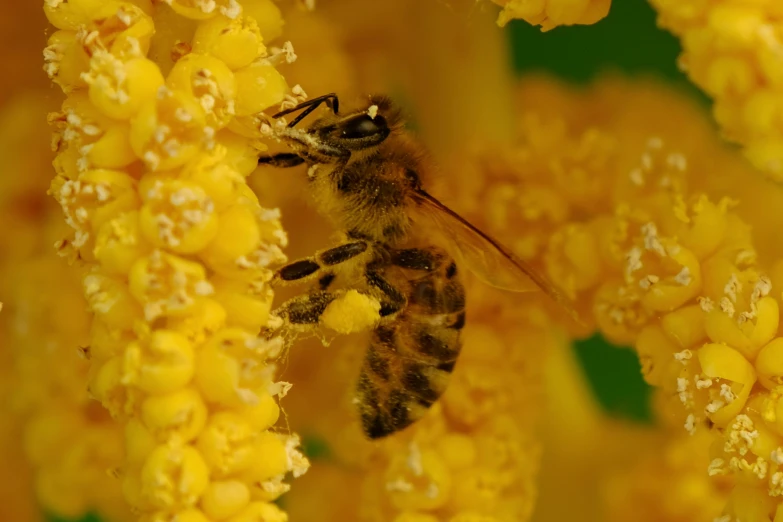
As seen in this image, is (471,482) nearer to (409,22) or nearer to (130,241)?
(130,241)

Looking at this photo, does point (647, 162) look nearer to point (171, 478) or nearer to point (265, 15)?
point (265, 15)

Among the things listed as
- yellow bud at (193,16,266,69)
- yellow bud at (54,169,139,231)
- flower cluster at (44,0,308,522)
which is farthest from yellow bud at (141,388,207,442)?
yellow bud at (193,16,266,69)

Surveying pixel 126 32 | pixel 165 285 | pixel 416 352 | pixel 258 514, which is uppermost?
pixel 126 32

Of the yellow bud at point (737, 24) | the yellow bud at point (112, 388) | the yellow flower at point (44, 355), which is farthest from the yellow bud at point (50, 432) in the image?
the yellow bud at point (737, 24)

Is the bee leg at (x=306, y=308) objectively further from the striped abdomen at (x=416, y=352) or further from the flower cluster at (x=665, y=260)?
the flower cluster at (x=665, y=260)

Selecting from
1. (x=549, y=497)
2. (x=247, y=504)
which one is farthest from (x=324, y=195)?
(x=549, y=497)

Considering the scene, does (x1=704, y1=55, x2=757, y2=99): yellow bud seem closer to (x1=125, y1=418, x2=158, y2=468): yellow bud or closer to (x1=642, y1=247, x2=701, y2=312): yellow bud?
(x1=642, y1=247, x2=701, y2=312): yellow bud

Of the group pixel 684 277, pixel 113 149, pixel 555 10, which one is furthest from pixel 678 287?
pixel 113 149

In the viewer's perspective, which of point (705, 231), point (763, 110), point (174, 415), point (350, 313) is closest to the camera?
point (174, 415)
